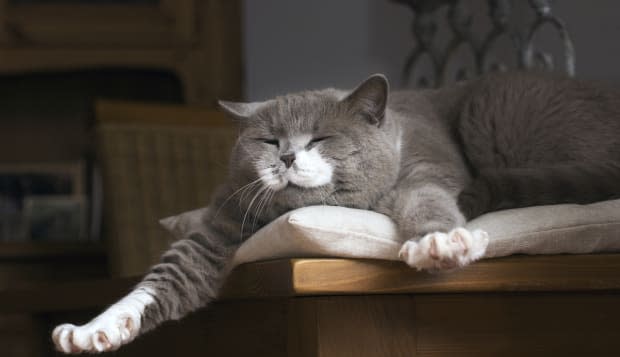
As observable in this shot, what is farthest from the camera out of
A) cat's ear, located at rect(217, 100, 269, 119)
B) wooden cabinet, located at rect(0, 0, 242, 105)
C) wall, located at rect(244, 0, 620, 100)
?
wall, located at rect(244, 0, 620, 100)

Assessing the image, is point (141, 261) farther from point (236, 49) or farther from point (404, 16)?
point (404, 16)

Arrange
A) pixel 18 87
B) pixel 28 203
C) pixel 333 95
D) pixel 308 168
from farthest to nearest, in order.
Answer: pixel 18 87, pixel 28 203, pixel 333 95, pixel 308 168

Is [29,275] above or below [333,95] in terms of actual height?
below

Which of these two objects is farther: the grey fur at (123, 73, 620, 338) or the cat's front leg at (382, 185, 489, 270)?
the grey fur at (123, 73, 620, 338)

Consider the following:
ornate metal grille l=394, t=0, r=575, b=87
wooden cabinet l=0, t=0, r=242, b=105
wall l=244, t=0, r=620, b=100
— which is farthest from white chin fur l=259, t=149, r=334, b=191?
wall l=244, t=0, r=620, b=100

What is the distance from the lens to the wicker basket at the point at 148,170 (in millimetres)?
2275

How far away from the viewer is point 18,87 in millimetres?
3271

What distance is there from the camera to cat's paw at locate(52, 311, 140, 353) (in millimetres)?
1144

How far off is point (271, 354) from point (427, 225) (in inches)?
11.0

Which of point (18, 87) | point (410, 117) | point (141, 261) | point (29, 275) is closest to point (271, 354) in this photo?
point (410, 117)

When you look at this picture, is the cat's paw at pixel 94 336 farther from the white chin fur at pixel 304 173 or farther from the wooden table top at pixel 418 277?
the white chin fur at pixel 304 173

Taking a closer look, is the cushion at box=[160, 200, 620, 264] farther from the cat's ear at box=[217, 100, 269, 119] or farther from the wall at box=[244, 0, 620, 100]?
the wall at box=[244, 0, 620, 100]

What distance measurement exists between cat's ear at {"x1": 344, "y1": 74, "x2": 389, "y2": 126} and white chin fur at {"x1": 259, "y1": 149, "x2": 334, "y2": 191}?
0.36 ft

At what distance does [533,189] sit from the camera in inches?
49.9
